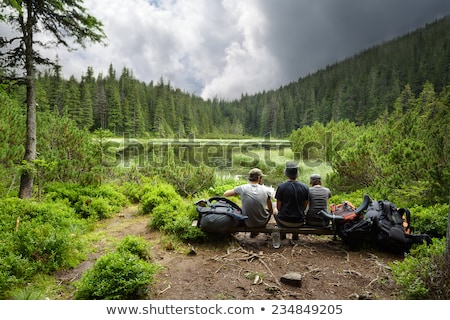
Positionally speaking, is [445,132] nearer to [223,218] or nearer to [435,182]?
[435,182]

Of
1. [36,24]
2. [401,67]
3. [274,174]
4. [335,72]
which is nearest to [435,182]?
[36,24]

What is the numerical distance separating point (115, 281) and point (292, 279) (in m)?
2.26

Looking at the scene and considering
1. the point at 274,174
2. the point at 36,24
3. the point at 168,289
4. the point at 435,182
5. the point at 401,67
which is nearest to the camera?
the point at 168,289

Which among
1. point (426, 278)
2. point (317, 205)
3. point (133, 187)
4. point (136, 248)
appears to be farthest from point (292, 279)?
point (133, 187)

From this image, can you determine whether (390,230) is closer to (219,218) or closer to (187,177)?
(219,218)

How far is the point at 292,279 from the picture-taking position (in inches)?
131

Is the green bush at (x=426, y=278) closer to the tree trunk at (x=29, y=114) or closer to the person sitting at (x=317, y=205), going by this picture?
the person sitting at (x=317, y=205)

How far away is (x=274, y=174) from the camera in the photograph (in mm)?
19000

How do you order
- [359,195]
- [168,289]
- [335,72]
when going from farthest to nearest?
[335,72] < [359,195] < [168,289]

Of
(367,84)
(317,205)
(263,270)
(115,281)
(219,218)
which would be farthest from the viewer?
(367,84)

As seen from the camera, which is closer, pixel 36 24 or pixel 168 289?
pixel 168 289

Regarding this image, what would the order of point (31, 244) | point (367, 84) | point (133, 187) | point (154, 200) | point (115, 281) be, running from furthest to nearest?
point (367, 84) → point (133, 187) → point (154, 200) → point (31, 244) → point (115, 281)

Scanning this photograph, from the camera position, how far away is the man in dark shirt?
15.5 ft

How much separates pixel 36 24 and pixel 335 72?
115441mm
